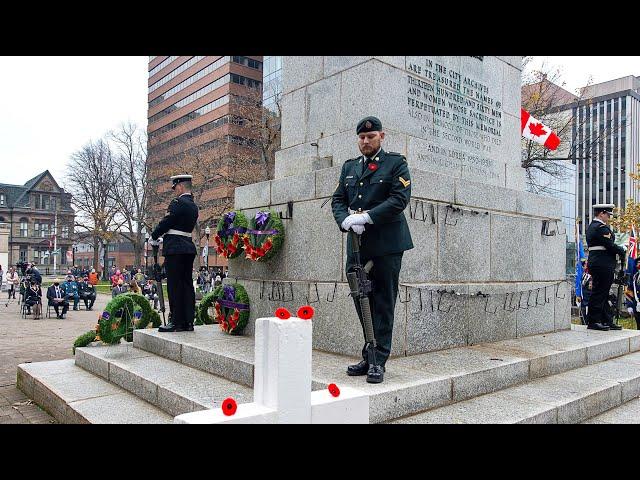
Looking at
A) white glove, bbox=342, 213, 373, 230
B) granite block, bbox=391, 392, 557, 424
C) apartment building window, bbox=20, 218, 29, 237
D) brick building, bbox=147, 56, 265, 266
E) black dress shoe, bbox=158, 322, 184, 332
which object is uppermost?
brick building, bbox=147, 56, 265, 266

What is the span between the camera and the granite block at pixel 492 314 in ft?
20.2

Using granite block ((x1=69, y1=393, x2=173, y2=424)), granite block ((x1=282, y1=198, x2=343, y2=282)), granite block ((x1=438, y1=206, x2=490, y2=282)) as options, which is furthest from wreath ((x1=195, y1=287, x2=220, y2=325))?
granite block ((x1=438, y1=206, x2=490, y2=282))

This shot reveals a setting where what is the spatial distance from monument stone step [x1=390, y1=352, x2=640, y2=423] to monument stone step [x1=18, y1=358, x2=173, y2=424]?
7.34ft

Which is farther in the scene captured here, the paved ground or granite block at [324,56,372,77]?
granite block at [324,56,372,77]

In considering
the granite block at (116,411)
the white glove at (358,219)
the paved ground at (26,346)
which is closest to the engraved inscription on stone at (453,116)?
the white glove at (358,219)

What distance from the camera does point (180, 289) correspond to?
720cm

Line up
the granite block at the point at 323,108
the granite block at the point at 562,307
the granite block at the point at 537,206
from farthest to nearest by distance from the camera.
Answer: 1. the granite block at the point at 562,307
2. the granite block at the point at 537,206
3. the granite block at the point at 323,108

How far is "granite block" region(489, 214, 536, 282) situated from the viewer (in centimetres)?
691

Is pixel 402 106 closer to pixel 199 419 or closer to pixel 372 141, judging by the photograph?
pixel 372 141

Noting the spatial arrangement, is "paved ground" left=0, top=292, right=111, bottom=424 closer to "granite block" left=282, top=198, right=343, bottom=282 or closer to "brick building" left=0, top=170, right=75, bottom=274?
"granite block" left=282, top=198, right=343, bottom=282

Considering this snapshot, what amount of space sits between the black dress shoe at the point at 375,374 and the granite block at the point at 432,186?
2.24m

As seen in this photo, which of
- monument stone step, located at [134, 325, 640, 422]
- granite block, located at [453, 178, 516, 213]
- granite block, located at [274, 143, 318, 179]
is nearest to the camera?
monument stone step, located at [134, 325, 640, 422]

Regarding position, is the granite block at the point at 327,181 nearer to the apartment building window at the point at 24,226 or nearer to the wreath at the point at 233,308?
the wreath at the point at 233,308

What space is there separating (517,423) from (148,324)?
5552mm
